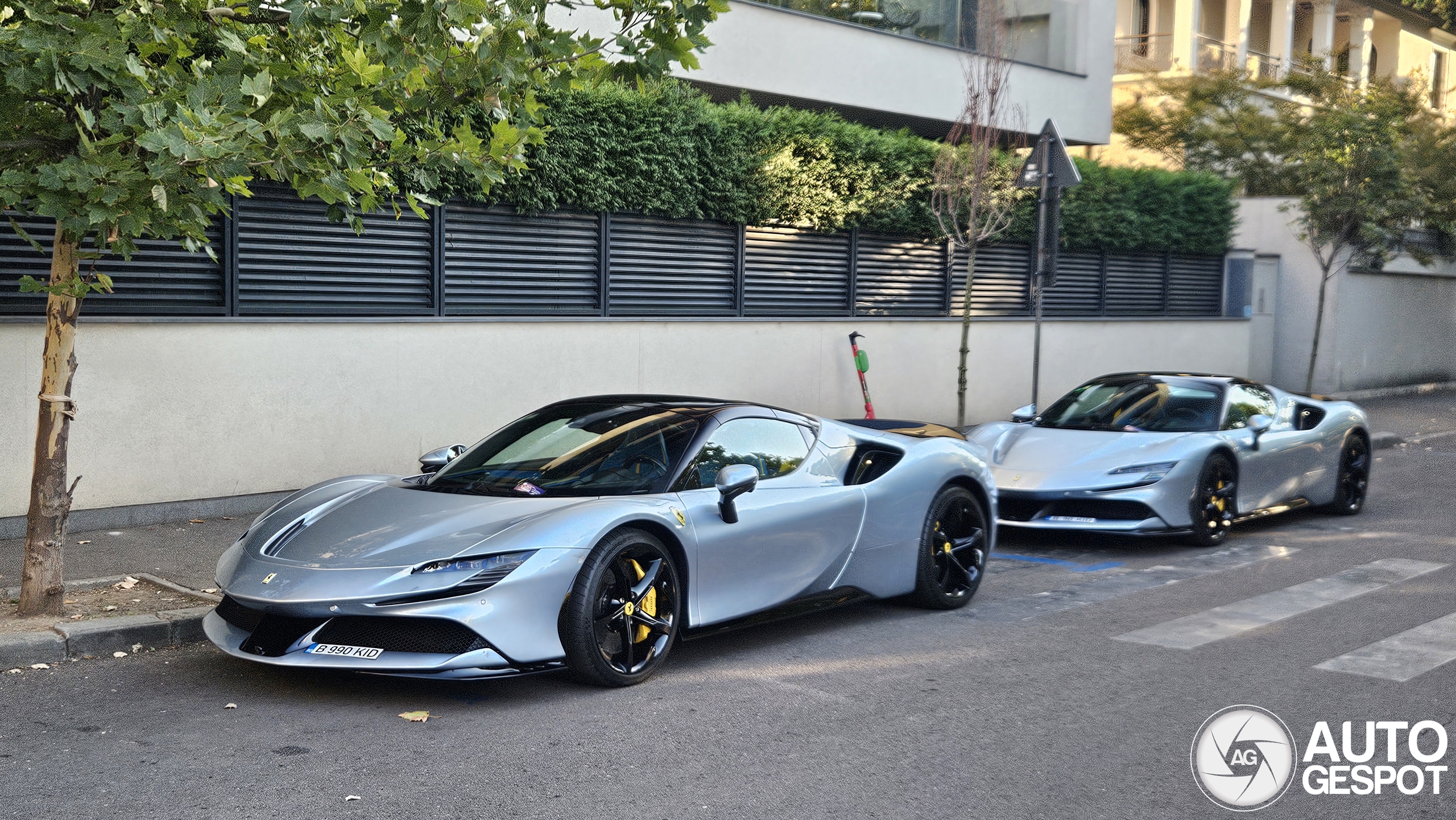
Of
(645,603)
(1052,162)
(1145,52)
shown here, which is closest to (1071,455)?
(1052,162)

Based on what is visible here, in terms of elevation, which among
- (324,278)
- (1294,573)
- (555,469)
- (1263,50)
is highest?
(1263,50)

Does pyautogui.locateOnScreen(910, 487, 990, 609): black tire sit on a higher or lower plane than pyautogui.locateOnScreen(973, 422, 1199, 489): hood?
lower

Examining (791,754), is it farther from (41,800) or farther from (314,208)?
(314,208)

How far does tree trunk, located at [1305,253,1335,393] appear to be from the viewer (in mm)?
21438

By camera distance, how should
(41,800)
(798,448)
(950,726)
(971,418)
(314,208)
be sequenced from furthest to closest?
(971,418) < (314,208) < (798,448) < (950,726) < (41,800)

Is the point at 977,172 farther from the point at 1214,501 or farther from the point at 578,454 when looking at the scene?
the point at 578,454

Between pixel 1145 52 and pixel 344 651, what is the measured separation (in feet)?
93.4

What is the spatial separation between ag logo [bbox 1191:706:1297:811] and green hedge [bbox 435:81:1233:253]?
636cm

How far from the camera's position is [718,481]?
19.7ft

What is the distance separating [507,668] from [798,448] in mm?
2234

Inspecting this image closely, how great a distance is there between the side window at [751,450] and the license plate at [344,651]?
5.44ft

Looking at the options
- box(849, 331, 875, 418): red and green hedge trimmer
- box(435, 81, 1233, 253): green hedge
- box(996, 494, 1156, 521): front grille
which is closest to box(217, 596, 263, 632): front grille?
box(435, 81, 1233, 253): green hedge

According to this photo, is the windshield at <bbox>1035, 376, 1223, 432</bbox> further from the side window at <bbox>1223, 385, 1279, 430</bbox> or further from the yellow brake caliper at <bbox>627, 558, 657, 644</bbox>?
the yellow brake caliper at <bbox>627, 558, 657, 644</bbox>

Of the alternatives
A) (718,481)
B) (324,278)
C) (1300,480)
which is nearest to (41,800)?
(718,481)
